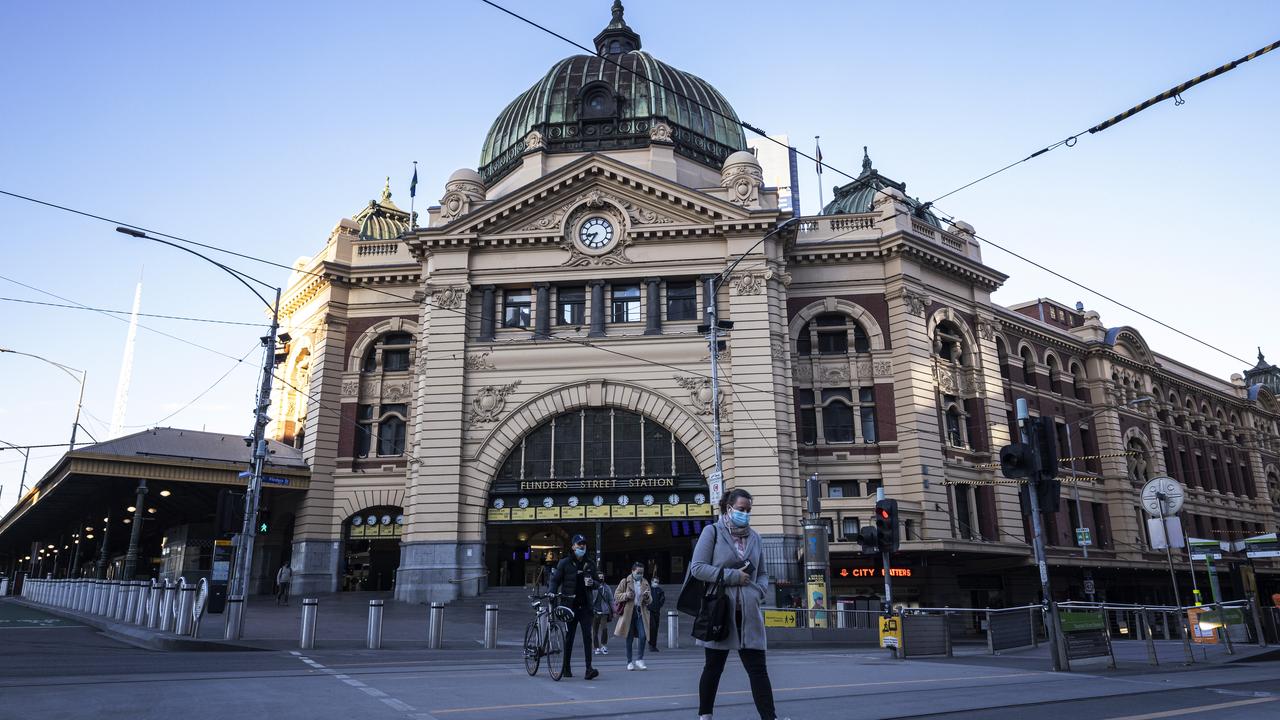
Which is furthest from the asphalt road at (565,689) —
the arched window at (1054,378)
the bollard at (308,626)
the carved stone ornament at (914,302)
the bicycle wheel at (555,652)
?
the arched window at (1054,378)

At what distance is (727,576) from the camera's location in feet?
24.8

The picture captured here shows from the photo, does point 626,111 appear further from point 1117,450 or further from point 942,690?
point 942,690

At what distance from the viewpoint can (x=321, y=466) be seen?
43.1m

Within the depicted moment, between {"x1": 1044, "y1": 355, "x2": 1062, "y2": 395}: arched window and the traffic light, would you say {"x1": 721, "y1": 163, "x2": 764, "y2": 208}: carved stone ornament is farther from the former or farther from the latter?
the traffic light

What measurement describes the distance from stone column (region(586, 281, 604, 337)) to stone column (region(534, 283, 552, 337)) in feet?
6.17

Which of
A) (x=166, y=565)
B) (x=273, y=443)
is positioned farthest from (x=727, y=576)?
(x=166, y=565)

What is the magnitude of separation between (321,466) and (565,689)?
114ft

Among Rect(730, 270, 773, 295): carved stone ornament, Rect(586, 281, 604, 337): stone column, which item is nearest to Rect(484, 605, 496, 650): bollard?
Rect(586, 281, 604, 337): stone column

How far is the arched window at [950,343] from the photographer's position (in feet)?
146

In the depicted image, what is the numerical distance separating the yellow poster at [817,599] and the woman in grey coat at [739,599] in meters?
18.6

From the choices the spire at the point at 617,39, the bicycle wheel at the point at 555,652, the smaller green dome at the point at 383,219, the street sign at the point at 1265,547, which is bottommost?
the bicycle wheel at the point at 555,652

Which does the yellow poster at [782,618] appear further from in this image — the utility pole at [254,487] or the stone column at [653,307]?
the stone column at [653,307]

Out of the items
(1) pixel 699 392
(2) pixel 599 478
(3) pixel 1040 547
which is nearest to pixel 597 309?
(1) pixel 699 392

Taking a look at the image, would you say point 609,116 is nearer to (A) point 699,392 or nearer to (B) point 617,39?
(B) point 617,39
